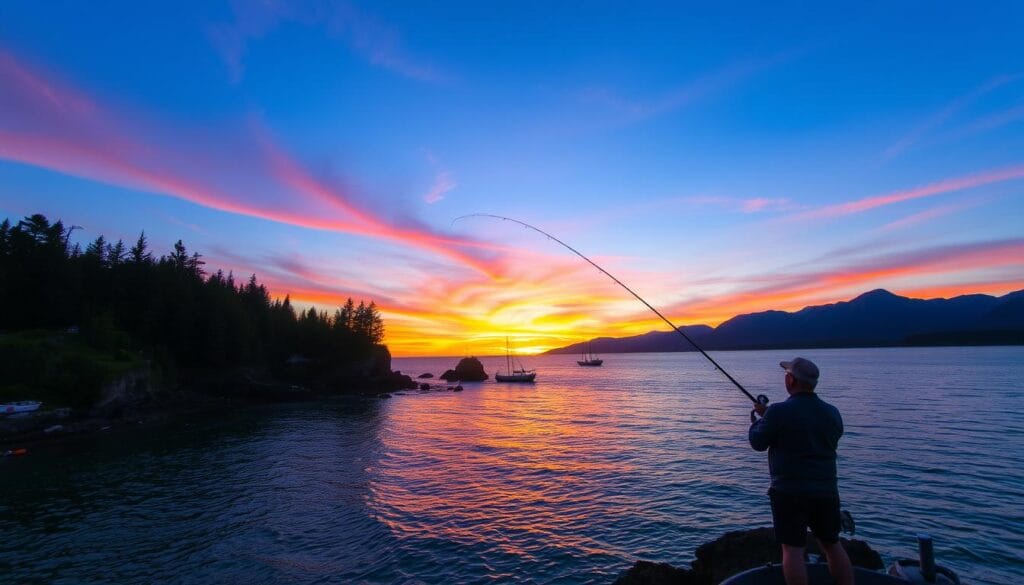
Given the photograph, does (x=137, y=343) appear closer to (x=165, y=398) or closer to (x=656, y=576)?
(x=165, y=398)

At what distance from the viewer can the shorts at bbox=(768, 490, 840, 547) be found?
556 cm

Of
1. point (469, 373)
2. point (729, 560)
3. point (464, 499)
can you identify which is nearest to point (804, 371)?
point (729, 560)

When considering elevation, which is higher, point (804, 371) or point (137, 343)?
point (137, 343)

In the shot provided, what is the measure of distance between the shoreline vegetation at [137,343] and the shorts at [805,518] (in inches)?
2007

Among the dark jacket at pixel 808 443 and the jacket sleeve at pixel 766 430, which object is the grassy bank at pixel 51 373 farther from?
the dark jacket at pixel 808 443

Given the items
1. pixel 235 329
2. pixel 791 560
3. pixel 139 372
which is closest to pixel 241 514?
pixel 791 560

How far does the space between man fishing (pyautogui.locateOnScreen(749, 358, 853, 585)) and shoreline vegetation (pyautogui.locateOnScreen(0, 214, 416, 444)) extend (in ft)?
167

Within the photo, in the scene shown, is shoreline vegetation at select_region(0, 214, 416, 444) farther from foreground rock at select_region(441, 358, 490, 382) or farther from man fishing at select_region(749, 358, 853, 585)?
man fishing at select_region(749, 358, 853, 585)

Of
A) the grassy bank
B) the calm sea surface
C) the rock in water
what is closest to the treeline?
the grassy bank

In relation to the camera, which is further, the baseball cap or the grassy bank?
the grassy bank

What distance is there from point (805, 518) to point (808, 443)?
38.0 inches

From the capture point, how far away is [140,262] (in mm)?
75375

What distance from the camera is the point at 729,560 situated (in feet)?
31.6

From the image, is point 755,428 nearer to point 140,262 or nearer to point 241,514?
point 241,514
